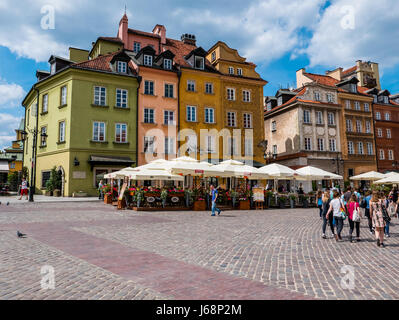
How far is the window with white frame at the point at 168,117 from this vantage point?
108ft

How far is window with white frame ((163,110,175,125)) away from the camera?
32781 mm

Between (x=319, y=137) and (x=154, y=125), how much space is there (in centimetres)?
2120

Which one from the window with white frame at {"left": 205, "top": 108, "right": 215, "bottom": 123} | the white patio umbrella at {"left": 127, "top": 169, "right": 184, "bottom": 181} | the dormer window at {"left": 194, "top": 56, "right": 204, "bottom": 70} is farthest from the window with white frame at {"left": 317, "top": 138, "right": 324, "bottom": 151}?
the white patio umbrella at {"left": 127, "top": 169, "right": 184, "bottom": 181}

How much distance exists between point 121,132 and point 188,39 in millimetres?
18952

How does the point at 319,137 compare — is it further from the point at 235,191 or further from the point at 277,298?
the point at 277,298

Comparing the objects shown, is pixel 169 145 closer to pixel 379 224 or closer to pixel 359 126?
pixel 379 224

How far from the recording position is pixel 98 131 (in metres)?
29.9

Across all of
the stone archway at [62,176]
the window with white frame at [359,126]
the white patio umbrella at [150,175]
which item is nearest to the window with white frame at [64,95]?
the stone archway at [62,176]

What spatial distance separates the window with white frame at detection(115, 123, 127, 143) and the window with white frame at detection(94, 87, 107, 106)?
254cm

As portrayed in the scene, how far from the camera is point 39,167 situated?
104 ft

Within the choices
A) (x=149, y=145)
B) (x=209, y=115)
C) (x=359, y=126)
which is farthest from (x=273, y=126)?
(x=149, y=145)

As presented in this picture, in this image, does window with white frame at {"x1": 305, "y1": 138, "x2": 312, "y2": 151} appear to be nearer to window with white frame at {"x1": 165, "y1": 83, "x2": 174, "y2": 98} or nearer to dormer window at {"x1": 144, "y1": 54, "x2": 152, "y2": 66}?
window with white frame at {"x1": 165, "y1": 83, "x2": 174, "y2": 98}

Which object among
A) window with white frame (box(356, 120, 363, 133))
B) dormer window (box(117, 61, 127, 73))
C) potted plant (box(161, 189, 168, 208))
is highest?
dormer window (box(117, 61, 127, 73))
